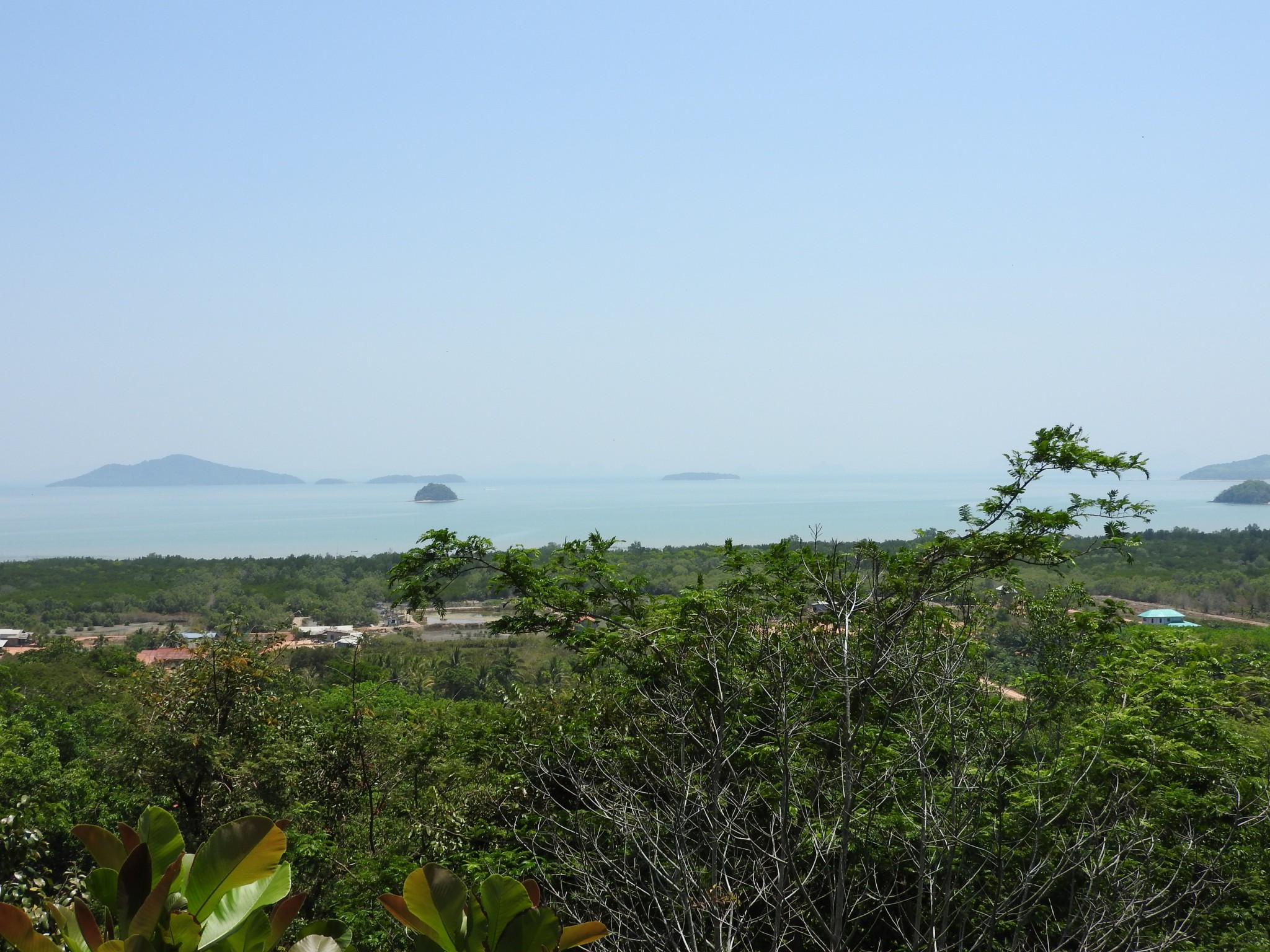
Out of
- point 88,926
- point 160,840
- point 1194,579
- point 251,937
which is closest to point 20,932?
point 88,926

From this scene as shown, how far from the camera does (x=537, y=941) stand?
4.91 feet

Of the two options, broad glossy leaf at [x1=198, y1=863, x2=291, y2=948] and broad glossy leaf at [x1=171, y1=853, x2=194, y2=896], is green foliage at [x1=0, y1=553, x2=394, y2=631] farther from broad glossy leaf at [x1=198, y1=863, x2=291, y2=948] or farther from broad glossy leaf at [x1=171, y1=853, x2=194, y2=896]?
broad glossy leaf at [x1=198, y1=863, x2=291, y2=948]

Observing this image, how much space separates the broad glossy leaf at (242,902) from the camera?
4.76ft

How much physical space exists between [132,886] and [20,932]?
15 centimetres

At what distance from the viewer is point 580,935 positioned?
1.52m

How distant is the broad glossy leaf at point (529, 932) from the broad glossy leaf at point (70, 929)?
2.23 feet

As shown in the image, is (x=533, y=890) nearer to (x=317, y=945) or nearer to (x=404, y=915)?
(x=404, y=915)

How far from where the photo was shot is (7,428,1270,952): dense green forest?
130 inches

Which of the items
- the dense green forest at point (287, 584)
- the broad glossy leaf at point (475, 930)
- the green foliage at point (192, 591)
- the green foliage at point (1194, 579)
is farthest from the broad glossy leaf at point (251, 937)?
the green foliage at point (192, 591)

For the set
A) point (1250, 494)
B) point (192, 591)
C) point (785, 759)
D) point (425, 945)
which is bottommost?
point (192, 591)

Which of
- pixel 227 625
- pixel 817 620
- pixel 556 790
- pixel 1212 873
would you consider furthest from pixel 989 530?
pixel 227 625

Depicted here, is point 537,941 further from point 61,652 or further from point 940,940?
point 61,652

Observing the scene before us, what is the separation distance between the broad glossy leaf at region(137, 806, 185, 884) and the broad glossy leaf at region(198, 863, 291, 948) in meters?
0.12

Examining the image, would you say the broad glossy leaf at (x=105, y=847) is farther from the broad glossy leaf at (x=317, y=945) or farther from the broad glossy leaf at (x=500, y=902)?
the broad glossy leaf at (x=500, y=902)
